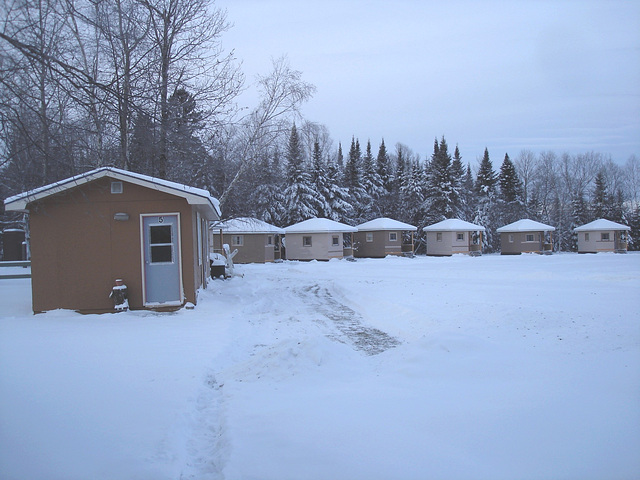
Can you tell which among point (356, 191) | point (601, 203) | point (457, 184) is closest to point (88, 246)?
point (356, 191)

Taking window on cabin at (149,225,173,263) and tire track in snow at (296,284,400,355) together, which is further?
window on cabin at (149,225,173,263)

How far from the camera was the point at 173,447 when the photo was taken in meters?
4.54

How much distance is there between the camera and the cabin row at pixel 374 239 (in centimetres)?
3789

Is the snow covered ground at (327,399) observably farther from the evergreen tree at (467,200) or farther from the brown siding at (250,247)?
the evergreen tree at (467,200)

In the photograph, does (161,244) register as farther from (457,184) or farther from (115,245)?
(457,184)

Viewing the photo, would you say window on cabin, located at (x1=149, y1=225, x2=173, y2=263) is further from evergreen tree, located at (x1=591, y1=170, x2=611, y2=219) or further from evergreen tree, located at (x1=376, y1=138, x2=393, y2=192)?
evergreen tree, located at (x1=591, y1=170, x2=611, y2=219)

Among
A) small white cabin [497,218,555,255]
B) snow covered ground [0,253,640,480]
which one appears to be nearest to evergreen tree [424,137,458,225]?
small white cabin [497,218,555,255]

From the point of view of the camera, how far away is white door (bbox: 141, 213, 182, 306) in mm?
12672

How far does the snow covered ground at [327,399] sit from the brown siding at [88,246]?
58.4 inches

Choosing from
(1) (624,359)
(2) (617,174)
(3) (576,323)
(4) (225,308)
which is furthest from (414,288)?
(2) (617,174)

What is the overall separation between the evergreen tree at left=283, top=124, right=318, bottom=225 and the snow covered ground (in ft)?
119

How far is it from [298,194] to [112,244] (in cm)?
3517

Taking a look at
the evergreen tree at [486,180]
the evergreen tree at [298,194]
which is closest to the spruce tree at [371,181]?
the evergreen tree at [298,194]

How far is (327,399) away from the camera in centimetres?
561
